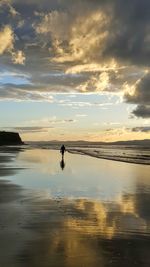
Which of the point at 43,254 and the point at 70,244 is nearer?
the point at 43,254

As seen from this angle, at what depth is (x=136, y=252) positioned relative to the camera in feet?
29.5

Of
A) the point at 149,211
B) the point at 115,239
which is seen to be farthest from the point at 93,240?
the point at 149,211

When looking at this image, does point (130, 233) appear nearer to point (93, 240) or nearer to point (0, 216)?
point (93, 240)

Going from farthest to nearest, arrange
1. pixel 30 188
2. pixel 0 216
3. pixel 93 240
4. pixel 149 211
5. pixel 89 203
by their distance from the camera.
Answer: pixel 30 188, pixel 89 203, pixel 149 211, pixel 0 216, pixel 93 240

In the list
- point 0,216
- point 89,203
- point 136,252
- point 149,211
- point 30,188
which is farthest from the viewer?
point 30,188

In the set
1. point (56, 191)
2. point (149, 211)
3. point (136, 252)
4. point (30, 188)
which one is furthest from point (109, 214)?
point (30, 188)

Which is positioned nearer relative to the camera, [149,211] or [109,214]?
[109,214]

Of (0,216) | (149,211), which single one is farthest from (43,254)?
(149,211)

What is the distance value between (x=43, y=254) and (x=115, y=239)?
2237mm

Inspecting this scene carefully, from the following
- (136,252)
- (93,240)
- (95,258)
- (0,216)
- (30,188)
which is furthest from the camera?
(30,188)

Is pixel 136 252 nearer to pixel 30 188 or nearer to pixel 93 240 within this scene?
pixel 93 240

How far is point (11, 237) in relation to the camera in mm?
10172

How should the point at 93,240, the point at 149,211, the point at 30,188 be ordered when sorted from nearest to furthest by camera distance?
the point at 93,240 → the point at 149,211 → the point at 30,188

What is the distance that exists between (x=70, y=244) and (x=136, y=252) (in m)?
1.61
